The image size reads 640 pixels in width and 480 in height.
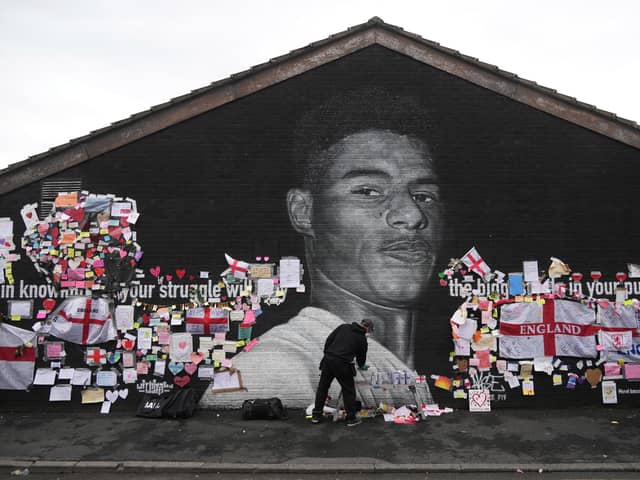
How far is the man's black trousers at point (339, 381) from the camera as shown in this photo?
7.80 m

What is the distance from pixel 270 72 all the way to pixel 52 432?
6992 mm

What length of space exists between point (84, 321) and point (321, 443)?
15.6 feet

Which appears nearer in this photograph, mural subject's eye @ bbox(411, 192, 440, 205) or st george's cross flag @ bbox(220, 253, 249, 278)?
st george's cross flag @ bbox(220, 253, 249, 278)

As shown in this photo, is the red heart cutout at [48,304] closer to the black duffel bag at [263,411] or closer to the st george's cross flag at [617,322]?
the black duffel bag at [263,411]

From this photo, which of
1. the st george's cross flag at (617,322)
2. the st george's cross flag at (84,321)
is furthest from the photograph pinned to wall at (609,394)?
the st george's cross flag at (84,321)

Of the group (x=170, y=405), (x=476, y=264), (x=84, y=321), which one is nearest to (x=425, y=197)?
(x=476, y=264)

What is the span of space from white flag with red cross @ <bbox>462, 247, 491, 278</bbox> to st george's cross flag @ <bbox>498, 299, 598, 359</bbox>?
711 mm

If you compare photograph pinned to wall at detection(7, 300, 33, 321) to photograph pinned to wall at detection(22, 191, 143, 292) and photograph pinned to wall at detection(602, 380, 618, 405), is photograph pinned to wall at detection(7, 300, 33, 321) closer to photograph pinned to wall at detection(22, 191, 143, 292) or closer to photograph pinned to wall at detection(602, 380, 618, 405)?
photograph pinned to wall at detection(22, 191, 143, 292)

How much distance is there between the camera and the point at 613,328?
881 cm

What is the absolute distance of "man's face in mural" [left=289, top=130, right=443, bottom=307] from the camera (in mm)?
8898

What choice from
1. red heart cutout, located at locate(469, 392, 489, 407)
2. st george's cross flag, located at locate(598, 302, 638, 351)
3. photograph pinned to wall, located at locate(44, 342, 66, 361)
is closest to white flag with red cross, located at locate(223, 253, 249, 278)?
photograph pinned to wall, located at locate(44, 342, 66, 361)

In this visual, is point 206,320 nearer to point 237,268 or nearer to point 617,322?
point 237,268

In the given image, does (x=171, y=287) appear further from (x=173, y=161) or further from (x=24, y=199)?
(x=24, y=199)

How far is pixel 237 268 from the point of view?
29.1 feet
